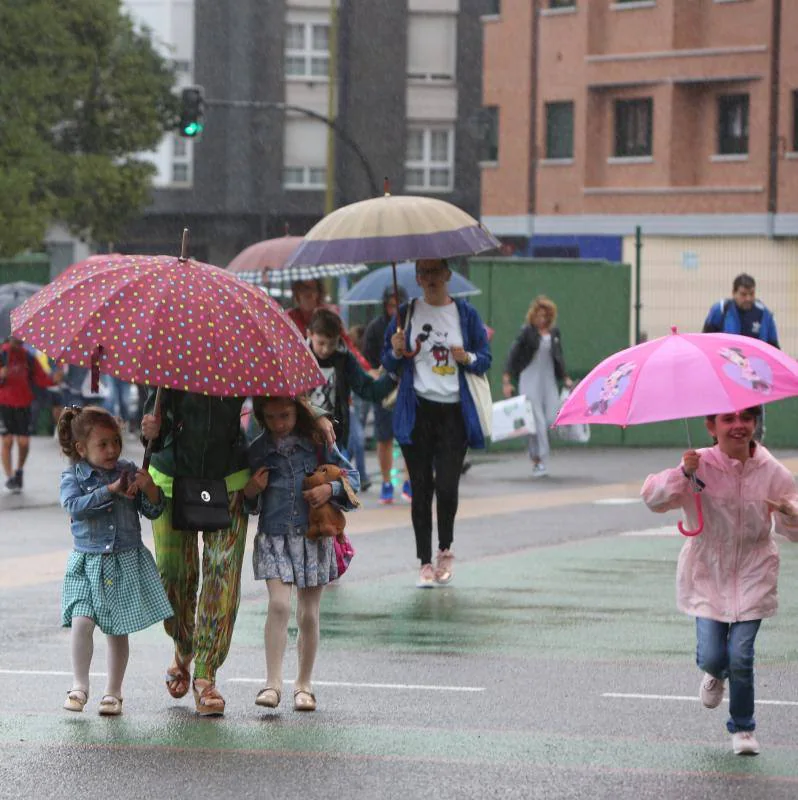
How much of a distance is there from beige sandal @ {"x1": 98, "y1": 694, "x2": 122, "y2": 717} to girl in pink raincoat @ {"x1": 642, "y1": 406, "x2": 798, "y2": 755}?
2.19 m

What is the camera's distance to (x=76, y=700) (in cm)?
777

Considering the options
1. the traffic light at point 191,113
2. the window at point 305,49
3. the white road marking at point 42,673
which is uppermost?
the window at point 305,49

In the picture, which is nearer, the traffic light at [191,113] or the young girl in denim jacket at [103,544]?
the young girl in denim jacket at [103,544]

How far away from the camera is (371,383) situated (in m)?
10.4

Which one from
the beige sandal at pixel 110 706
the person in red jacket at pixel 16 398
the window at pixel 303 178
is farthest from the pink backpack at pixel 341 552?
the window at pixel 303 178

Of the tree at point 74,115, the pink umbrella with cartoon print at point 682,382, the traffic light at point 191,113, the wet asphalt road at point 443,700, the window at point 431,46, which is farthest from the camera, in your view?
the window at point 431,46

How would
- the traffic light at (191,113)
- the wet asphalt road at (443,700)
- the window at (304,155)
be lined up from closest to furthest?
the wet asphalt road at (443,700), the traffic light at (191,113), the window at (304,155)

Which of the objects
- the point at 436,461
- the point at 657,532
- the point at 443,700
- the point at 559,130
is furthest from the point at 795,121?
the point at 443,700

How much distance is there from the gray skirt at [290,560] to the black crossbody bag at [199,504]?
0.29 metres

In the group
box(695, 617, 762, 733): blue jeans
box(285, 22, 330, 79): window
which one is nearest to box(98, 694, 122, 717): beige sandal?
box(695, 617, 762, 733): blue jeans

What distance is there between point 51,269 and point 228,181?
29488 millimetres

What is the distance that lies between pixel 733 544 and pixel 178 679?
7.56 ft

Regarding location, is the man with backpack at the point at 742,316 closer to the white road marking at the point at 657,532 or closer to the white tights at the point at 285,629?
the white road marking at the point at 657,532

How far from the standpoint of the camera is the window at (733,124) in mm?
45438
